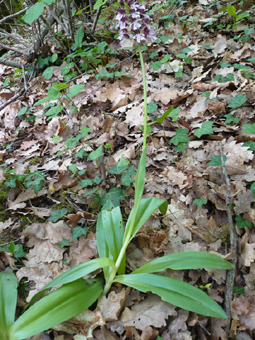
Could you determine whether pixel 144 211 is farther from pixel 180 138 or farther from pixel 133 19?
pixel 133 19

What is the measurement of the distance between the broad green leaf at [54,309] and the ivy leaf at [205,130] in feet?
4.88

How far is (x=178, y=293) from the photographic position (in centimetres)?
127

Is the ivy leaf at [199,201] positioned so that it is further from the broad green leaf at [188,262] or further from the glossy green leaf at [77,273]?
the glossy green leaf at [77,273]

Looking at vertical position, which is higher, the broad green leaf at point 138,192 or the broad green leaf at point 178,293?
the broad green leaf at point 138,192

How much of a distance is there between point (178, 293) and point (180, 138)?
129cm

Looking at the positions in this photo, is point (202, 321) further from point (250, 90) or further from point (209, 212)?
point (250, 90)

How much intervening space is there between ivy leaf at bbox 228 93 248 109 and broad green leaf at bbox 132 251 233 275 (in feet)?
4.72

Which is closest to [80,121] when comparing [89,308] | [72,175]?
[72,175]

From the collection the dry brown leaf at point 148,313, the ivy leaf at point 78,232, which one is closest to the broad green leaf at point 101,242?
the ivy leaf at point 78,232

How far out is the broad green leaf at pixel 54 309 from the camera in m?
1.17

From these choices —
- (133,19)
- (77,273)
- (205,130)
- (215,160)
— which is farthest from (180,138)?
(77,273)

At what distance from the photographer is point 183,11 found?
4.04 m

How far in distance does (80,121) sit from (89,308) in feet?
6.49

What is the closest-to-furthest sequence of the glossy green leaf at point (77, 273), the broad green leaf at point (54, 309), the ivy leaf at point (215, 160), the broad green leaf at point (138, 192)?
the broad green leaf at point (54, 309)
the glossy green leaf at point (77, 273)
the broad green leaf at point (138, 192)
the ivy leaf at point (215, 160)
